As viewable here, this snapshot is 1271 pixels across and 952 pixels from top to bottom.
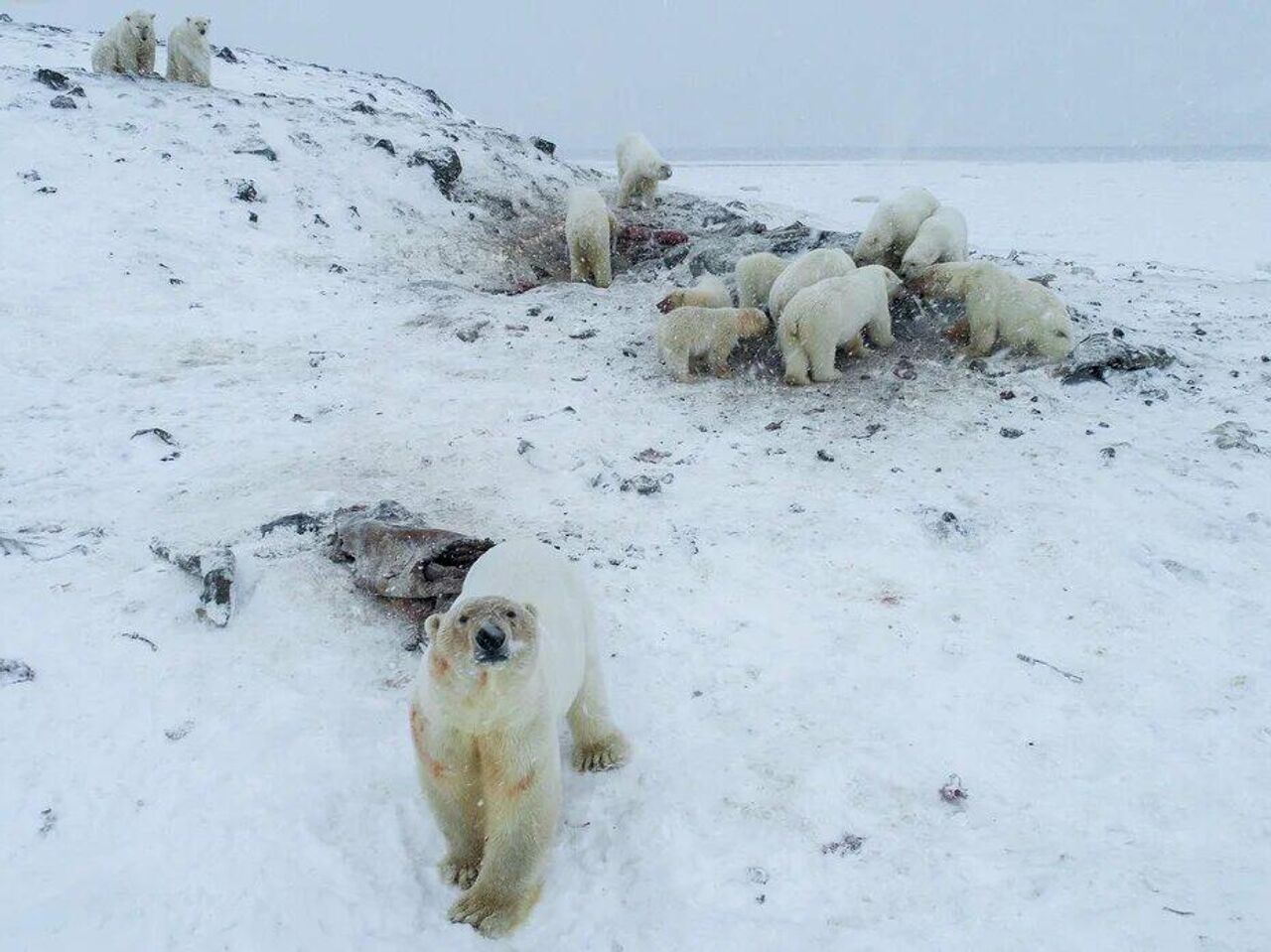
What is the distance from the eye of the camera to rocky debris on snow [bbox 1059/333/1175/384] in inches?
263

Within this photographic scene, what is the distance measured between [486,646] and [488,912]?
934 millimetres

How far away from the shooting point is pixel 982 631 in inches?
162

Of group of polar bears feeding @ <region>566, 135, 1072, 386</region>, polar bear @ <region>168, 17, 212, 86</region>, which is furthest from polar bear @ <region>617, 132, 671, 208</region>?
polar bear @ <region>168, 17, 212, 86</region>

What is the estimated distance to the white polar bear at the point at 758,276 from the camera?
822cm

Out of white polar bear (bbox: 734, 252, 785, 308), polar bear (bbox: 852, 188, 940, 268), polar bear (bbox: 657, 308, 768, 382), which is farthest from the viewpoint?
polar bear (bbox: 852, 188, 940, 268)

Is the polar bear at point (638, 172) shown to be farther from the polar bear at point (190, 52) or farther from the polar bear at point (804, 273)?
the polar bear at point (190, 52)

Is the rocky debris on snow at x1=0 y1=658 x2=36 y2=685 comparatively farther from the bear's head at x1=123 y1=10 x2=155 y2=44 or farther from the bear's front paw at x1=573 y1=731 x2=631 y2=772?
the bear's head at x1=123 y1=10 x2=155 y2=44

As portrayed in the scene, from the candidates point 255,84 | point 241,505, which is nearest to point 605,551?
point 241,505

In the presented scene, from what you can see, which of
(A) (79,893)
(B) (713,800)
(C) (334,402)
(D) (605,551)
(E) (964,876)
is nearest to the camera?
(A) (79,893)

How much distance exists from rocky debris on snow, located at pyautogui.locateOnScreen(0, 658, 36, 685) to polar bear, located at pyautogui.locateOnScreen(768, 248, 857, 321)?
234 inches

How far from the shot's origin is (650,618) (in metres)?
4.26

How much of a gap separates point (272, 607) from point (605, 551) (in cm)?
173

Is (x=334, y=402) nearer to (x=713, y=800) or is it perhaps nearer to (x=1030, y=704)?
(x=713, y=800)

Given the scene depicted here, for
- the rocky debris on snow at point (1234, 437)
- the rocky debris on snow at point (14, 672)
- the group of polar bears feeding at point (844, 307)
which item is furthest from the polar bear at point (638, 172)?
the rocky debris on snow at point (14, 672)
